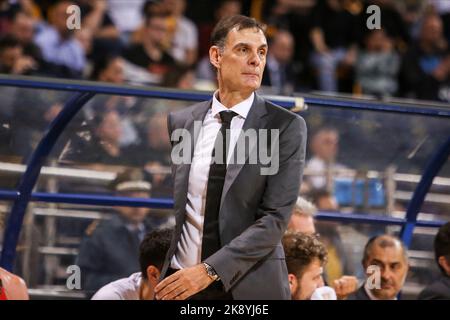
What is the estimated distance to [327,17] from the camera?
36.4 feet

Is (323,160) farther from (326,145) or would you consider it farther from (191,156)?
(191,156)

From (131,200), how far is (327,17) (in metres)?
6.17

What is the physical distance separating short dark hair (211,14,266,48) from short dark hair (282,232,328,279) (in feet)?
4.01

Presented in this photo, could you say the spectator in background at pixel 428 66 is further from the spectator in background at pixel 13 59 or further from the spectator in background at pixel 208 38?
the spectator in background at pixel 13 59

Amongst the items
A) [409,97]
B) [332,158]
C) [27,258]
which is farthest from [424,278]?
[409,97]

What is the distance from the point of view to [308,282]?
477 centimetres

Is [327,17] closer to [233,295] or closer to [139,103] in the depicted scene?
[139,103]

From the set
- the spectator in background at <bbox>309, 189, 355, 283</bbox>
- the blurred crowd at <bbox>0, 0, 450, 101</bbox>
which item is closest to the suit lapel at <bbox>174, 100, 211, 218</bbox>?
the spectator in background at <bbox>309, 189, 355, 283</bbox>

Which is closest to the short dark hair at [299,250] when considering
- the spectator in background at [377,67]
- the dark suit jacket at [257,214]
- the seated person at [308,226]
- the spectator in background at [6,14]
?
the seated person at [308,226]

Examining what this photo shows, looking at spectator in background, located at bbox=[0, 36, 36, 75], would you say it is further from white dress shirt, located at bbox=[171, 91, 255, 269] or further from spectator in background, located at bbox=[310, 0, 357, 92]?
white dress shirt, located at bbox=[171, 91, 255, 269]

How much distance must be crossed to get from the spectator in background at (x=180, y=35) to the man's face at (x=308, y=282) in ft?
17.4

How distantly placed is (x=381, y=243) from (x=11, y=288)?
75.7 inches

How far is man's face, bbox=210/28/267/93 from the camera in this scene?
3754 mm

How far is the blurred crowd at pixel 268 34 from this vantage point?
900 centimetres
